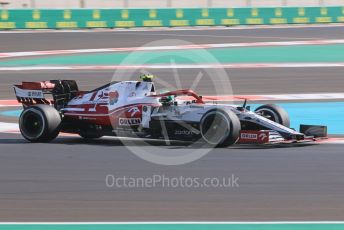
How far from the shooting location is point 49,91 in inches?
559

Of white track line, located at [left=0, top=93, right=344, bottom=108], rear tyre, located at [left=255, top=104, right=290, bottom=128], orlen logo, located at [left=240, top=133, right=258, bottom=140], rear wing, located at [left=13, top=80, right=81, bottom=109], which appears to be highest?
rear wing, located at [left=13, top=80, right=81, bottom=109]

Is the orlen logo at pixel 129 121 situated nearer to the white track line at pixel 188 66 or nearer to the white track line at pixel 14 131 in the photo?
the white track line at pixel 14 131

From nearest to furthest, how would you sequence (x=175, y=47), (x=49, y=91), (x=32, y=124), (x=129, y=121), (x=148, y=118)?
(x=148, y=118) → (x=129, y=121) → (x=32, y=124) → (x=49, y=91) → (x=175, y=47)

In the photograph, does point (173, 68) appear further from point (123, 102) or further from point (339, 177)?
point (339, 177)

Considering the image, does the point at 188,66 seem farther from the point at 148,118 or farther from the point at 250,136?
the point at 250,136

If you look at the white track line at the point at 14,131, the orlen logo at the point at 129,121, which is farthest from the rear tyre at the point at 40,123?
the white track line at the point at 14,131

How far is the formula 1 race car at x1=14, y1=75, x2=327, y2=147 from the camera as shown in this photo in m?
12.5

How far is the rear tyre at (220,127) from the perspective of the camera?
481 inches

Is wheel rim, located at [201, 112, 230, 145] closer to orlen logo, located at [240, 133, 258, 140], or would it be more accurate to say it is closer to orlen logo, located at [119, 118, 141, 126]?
orlen logo, located at [240, 133, 258, 140]

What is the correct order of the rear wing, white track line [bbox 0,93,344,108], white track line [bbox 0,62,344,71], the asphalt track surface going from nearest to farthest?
1. the asphalt track surface
2. the rear wing
3. white track line [bbox 0,93,344,108]
4. white track line [bbox 0,62,344,71]

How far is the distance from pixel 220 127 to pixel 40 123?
2.79 metres

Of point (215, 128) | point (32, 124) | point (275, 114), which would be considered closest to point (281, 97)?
point (275, 114)

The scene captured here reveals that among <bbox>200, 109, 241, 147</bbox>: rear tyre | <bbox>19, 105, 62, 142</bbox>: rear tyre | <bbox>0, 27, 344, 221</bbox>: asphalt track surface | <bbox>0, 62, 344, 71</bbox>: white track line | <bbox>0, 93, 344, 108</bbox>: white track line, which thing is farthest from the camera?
<bbox>0, 62, 344, 71</bbox>: white track line

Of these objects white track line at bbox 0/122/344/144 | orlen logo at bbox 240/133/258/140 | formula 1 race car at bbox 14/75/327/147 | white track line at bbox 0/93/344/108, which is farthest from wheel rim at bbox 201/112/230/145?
white track line at bbox 0/93/344/108
